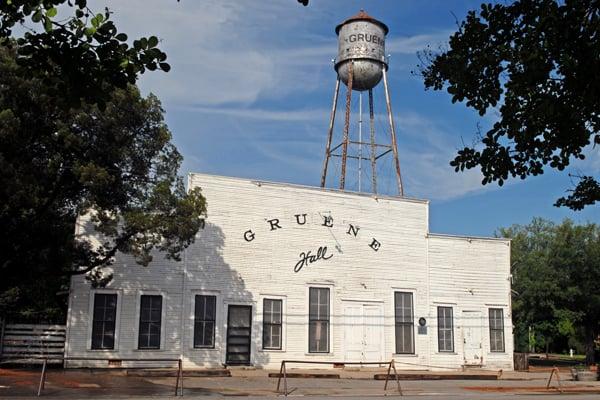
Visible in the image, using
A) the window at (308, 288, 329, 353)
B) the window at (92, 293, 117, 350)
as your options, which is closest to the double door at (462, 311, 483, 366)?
the window at (308, 288, 329, 353)

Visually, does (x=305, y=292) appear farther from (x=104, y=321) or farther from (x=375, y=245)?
(x=104, y=321)

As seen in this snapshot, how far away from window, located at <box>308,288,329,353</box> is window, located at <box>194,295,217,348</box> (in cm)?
389

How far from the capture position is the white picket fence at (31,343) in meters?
22.9

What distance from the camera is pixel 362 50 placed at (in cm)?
3431

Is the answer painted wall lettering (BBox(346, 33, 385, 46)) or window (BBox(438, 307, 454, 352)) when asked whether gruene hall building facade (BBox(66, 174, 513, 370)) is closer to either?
window (BBox(438, 307, 454, 352))

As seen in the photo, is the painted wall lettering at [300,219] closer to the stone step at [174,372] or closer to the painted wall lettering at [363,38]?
the stone step at [174,372]

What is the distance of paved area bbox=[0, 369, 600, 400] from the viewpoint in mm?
16938

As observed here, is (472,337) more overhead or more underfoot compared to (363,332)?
more underfoot

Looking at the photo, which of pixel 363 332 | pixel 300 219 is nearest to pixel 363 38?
pixel 300 219

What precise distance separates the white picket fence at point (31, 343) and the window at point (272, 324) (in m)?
7.37

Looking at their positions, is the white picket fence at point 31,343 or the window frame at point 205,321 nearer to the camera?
the white picket fence at point 31,343

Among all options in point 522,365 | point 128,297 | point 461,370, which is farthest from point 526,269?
point 128,297

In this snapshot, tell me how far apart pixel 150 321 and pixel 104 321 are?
1.63m

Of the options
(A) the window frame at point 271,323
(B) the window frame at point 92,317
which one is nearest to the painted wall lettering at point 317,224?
(A) the window frame at point 271,323
